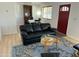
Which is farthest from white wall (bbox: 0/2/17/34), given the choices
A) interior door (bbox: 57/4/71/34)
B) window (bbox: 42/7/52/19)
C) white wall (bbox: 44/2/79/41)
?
window (bbox: 42/7/52/19)

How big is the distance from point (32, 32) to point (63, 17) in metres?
2.25

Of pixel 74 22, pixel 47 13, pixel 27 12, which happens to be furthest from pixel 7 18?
pixel 27 12

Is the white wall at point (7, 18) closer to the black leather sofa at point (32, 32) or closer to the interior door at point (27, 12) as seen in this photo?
the black leather sofa at point (32, 32)

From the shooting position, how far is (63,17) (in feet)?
20.4

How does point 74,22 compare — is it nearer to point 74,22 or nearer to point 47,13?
point 74,22

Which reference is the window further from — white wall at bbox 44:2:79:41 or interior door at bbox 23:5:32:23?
white wall at bbox 44:2:79:41

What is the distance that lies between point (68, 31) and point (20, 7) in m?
5.37

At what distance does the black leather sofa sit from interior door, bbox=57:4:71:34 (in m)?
1.15

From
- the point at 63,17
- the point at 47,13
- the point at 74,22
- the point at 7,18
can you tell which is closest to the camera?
the point at 74,22

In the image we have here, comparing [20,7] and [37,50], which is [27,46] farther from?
[20,7]

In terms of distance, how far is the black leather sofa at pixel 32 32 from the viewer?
13.9 feet

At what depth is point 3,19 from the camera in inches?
225

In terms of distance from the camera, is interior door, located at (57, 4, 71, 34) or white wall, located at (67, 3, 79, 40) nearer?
white wall, located at (67, 3, 79, 40)

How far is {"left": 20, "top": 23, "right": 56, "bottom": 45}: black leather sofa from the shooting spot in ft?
13.9
